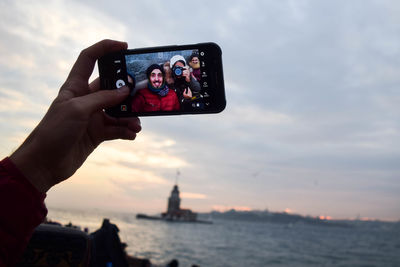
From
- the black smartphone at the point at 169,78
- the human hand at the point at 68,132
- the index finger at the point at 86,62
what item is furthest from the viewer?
the black smartphone at the point at 169,78

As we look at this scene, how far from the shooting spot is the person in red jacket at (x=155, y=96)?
116 inches

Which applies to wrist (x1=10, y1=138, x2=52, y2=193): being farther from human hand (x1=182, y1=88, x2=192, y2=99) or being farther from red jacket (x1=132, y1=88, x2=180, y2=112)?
human hand (x1=182, y1=88, x2=192, y2=99)

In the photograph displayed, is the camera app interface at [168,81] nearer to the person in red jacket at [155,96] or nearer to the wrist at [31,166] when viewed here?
the person in red jacket at [155,96]

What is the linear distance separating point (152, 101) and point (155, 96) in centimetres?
6

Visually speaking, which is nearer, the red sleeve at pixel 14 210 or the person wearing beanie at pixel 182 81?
the red sleeve at pixel 14 210

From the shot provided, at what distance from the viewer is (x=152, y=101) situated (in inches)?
117

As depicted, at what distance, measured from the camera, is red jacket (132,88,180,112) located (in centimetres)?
294

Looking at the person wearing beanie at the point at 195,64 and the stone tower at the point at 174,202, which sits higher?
the person wearing beanie at the point at 195,64

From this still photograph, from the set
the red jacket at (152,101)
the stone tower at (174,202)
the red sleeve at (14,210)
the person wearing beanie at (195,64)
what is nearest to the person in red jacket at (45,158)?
the red sleeve at (14,210)

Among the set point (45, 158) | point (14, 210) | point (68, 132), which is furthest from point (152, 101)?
point (14, 210)

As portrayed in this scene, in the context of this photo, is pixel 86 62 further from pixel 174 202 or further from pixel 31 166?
pixel 174 202

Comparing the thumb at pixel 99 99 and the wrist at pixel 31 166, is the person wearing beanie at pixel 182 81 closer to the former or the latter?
the thumb at pixel 99 99


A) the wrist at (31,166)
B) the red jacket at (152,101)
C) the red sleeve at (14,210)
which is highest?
the red jacket at (152,101)

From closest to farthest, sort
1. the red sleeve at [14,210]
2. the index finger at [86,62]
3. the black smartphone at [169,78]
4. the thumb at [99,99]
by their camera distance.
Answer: the red sleeve at [14,210] → the thumb at [99,99] → the index finger at [86,62] → the black smartphone at [169,78]
